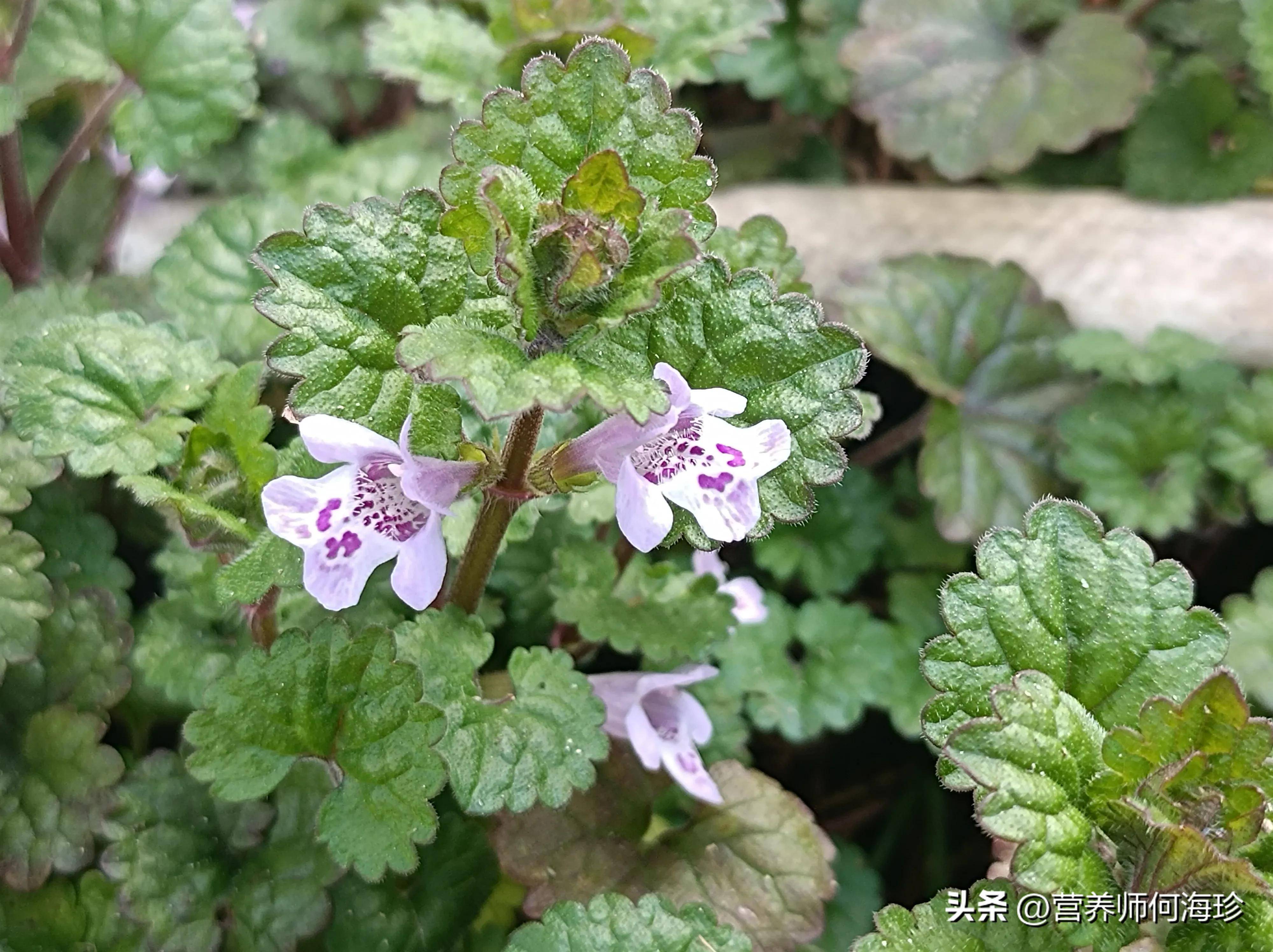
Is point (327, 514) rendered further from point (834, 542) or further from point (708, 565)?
point (834, 542)

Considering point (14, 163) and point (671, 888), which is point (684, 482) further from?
point (14, 163)

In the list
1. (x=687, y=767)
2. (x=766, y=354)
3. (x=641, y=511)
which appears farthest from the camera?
(x=687, y=767)

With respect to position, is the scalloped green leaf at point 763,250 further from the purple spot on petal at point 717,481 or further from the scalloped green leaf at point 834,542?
the scalloped green leaf at point 834,542

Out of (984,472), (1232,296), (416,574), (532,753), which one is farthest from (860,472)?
(416,574)

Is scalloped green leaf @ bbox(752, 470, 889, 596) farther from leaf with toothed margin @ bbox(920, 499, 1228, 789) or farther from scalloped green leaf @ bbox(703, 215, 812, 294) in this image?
leaf with toothed margin @ bbox(920, 499, 1228, 789)

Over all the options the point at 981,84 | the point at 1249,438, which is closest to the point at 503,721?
the point at 1249,438
